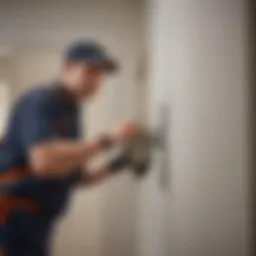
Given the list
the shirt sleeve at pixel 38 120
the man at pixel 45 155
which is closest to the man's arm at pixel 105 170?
the man at pixel 45 155

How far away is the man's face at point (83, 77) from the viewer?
2.77 ft

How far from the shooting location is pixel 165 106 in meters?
0.89

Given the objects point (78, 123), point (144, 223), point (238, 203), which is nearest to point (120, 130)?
point (78, 123)

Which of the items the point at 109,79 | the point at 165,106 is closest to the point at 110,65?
the point at 109,79

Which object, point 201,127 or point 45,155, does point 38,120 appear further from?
point 201,127

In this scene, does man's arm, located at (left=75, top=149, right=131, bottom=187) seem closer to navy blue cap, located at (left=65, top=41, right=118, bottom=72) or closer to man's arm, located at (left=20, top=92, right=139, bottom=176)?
man's arm, located at (left=20, top=92, right=139, bottom=176)

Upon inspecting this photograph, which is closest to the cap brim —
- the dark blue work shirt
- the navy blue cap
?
the navy blue cap

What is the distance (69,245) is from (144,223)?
163 millimetres

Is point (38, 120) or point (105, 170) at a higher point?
point (38, 120)

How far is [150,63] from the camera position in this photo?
0.88 m

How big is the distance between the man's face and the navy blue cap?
0.04ft

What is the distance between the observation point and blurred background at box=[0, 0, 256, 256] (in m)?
0.84

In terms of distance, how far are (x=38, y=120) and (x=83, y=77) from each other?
13 centimetres

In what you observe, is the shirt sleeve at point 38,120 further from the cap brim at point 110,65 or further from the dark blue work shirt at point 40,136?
the cap brim at point 110,65
